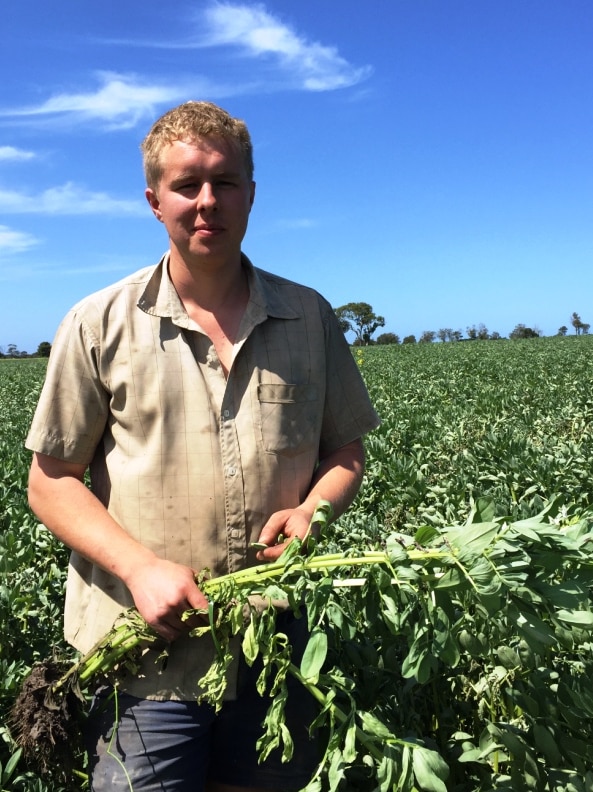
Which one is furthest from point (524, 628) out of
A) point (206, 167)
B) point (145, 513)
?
point (206, 167)

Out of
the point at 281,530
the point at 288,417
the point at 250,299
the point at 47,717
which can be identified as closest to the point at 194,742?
the point at 47,717

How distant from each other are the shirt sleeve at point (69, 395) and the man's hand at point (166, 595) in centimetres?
42

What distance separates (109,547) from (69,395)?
0.41 meters

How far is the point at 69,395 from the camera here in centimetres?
199

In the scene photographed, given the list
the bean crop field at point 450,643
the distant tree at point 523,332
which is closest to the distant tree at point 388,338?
the distant tree at point 523,332

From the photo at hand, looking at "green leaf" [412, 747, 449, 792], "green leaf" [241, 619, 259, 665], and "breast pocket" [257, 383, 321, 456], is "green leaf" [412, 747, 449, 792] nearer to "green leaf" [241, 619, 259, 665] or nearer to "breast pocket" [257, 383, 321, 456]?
"green leaf" [241, 619, 259, 665]

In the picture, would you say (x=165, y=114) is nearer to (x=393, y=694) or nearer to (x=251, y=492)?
(x=251, y=492)

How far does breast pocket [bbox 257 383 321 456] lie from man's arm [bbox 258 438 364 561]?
12 centimetres

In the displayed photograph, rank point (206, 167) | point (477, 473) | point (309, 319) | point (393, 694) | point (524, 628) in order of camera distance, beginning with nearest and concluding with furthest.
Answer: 1. point (524, 628)
2. point (206, 167)
3. point (309, 319)
4. point (393, 694)
5. point (477, 473)

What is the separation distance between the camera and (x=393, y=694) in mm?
2602

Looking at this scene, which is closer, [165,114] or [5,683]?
[165,114]

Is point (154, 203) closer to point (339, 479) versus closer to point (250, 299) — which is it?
point (250, 299)

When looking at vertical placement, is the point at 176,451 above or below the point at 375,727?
above

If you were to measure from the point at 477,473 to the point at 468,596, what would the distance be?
416 centimetres
